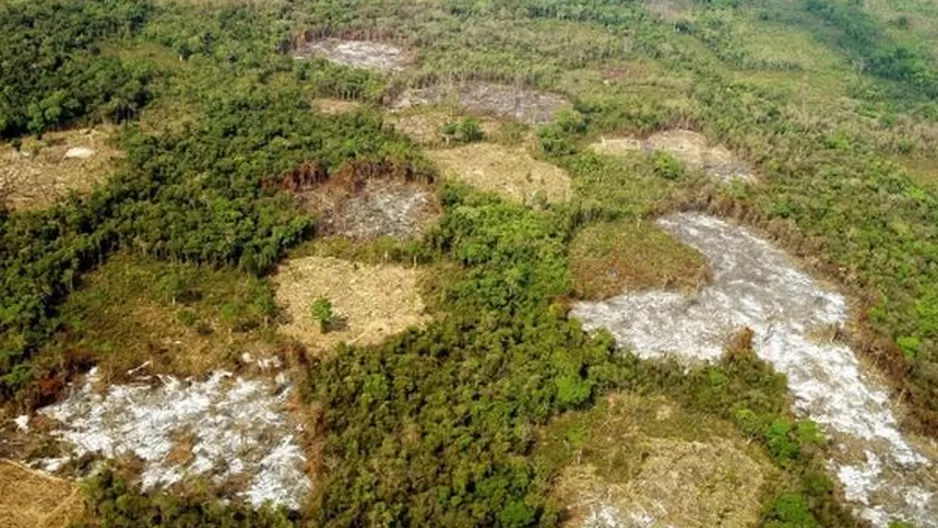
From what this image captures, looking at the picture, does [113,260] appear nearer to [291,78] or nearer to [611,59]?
[291,78]

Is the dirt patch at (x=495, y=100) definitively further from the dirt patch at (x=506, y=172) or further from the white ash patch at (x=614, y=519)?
the white ash patch at (x=614, y=519)

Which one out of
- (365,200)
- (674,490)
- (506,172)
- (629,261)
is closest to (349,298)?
(365,200)

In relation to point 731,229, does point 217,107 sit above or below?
above

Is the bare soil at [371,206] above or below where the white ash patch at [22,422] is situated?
above

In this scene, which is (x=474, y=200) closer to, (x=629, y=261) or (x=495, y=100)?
(x=629, y=261)

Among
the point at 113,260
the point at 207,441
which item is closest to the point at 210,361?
the point at 207,441

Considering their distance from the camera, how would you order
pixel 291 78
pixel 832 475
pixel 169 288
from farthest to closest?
pixel 291 78
pixel 169 288
pixel 832 475

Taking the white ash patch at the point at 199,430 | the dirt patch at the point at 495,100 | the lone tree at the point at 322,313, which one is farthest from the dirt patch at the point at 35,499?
the dirt patch at the point at 495,100
